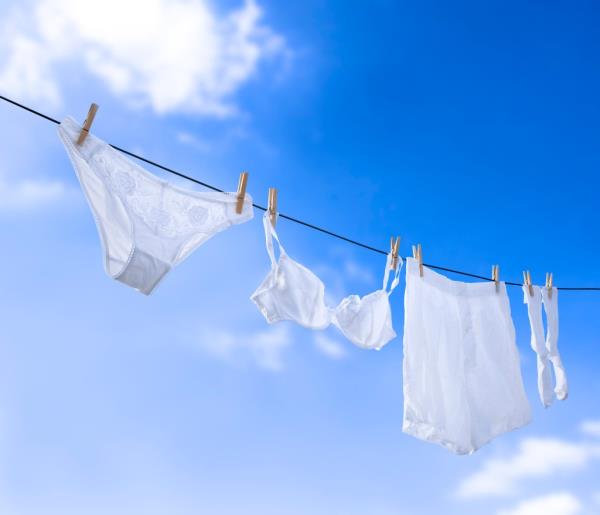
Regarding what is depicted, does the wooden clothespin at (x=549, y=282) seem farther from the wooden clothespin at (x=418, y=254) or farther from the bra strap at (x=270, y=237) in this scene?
the bra strap at (x=270, y=237)

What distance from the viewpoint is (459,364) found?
3.68 meters

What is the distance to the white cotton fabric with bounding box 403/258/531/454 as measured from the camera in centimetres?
348

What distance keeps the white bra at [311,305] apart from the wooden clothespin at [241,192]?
15 centimetres

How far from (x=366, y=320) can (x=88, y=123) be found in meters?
1.66

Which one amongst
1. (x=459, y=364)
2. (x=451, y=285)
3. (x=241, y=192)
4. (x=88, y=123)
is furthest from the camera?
(x=451, y=285)

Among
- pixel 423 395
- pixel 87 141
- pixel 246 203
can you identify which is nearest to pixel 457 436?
pixel 423 395

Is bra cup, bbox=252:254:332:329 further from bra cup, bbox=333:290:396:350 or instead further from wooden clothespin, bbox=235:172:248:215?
wooden clothespin, bbox=235:172:248:215

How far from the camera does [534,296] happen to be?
4246mm

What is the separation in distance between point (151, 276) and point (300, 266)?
0.78 metres

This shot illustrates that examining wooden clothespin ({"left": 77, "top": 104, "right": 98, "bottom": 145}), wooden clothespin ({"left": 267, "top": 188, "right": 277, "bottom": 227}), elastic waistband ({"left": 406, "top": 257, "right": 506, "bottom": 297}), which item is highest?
elastic waistband ({"left": 406, "top": 257, "right": 506, "bottom": 297})

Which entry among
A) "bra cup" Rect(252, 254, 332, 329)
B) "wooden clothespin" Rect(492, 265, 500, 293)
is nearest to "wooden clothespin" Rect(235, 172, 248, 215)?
"bra cup" Rect(252, 254, 332, 329)

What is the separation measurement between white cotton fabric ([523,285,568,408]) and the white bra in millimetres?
1158

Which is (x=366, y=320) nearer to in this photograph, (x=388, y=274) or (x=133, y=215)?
(x=388, y=274)

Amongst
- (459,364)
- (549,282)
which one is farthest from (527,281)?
(459,364)
